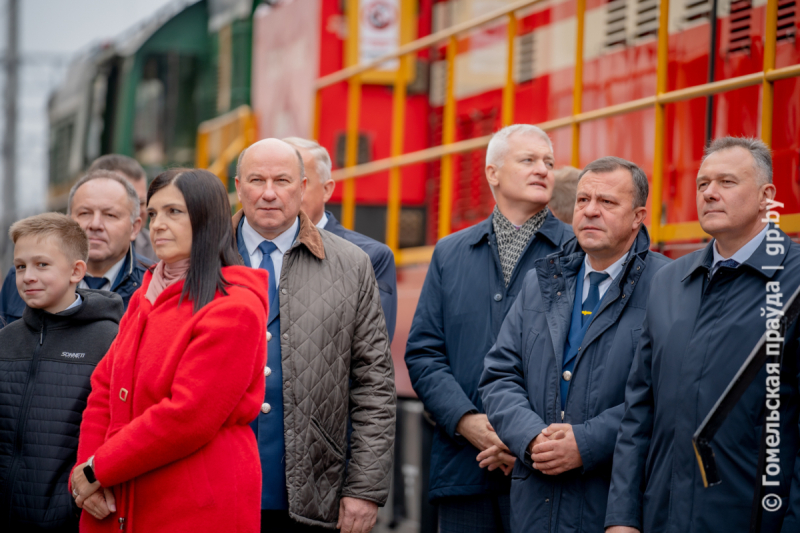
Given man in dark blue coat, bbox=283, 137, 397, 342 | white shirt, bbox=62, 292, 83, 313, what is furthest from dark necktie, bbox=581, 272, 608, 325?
white shirt, bbox=62, 292, 83, 313

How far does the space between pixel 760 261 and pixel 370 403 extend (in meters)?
1.28

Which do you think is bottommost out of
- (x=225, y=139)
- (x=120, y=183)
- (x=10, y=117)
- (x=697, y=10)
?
(x=120, y=183)

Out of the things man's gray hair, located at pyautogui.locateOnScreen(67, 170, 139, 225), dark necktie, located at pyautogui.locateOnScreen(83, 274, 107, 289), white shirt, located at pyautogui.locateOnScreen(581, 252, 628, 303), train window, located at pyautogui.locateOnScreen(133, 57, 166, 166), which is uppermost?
train window, located at pyautogui.locateOnScreen(133, 57, 166, 166)

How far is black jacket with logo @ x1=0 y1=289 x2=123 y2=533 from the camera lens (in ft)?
9.37

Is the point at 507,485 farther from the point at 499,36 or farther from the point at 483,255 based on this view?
the point at 499,36

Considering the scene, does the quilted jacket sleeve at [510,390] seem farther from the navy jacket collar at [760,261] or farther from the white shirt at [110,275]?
the white shirt at [110,275]

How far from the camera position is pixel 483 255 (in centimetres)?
343

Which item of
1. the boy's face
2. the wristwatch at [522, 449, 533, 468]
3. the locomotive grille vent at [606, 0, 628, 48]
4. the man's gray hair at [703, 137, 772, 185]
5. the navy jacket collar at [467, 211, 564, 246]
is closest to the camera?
the man's gray hair at [703, 137, 772, 185]

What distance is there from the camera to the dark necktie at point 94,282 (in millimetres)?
3580

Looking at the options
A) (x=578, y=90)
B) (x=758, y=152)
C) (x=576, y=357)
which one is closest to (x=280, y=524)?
(x=576, y=357)

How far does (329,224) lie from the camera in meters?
3.78

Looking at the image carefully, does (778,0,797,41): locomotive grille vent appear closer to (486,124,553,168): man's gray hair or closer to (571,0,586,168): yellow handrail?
(571,0,586,168): yellow handrail

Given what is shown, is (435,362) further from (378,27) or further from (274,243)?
(378,27)

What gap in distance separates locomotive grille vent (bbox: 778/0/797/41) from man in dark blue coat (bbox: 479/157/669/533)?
3.78 feet
